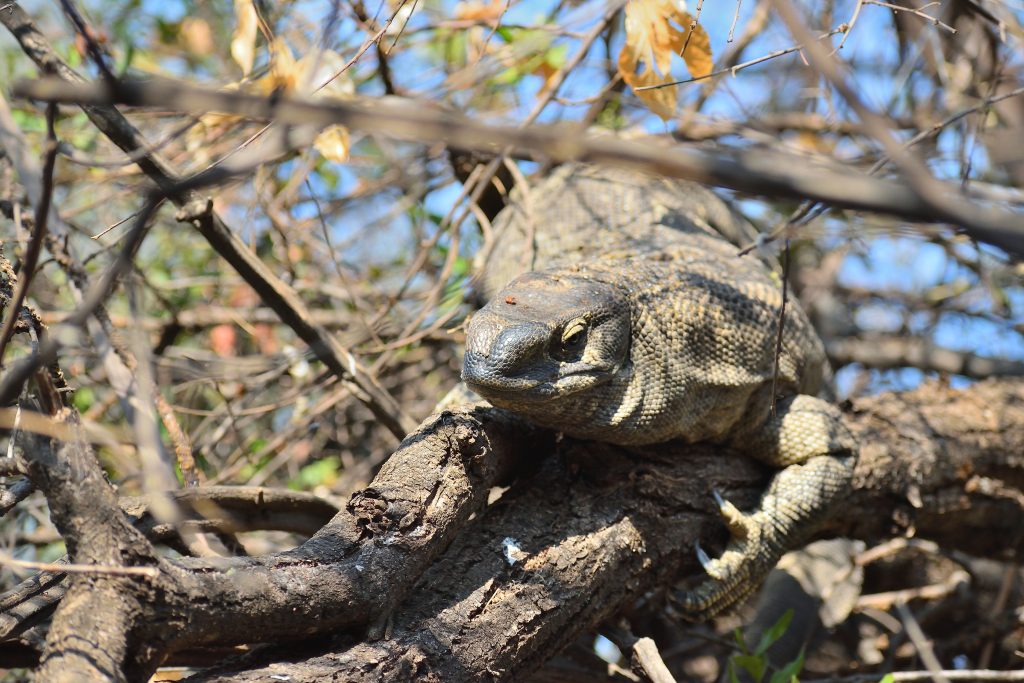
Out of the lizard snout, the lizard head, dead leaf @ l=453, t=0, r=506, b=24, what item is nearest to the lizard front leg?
the lizard head

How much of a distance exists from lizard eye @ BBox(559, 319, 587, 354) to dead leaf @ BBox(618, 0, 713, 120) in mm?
1057

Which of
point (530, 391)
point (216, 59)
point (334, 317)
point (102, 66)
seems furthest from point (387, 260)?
point (102, 66)

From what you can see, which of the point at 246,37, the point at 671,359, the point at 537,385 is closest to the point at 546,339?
the point at 537,385

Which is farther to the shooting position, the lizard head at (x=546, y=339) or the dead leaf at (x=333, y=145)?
the dead leaf at (x=333, y=145)

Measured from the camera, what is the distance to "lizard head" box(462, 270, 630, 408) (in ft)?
8.31

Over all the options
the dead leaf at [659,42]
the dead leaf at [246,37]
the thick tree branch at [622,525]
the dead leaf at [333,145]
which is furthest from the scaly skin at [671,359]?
the dead leaf at [246,37]

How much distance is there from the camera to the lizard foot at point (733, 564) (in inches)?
123

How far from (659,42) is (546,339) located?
1479 millimetres

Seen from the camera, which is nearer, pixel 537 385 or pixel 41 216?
pixel 41 216

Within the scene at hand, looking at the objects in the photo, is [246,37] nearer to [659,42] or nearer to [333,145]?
[333,145]

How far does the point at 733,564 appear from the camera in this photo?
3137mm

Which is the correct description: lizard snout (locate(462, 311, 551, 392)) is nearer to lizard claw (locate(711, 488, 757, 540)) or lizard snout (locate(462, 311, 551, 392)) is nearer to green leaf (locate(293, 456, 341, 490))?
lizard claw (locate(711, 488, 757, 540))

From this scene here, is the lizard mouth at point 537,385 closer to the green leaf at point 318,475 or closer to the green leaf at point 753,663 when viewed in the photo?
the green leaf at point 753,663

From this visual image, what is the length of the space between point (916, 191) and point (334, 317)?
169 inches
